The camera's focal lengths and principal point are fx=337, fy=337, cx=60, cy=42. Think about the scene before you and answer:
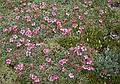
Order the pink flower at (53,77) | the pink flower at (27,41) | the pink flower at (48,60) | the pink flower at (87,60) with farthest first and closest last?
the pink flower at (27,41), the pink flower at (48,60), the pink flower at (87,60), the pink flower at (53,77)

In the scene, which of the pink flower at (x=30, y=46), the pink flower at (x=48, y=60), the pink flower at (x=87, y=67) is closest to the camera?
the pink flower at (x=87, y=67)

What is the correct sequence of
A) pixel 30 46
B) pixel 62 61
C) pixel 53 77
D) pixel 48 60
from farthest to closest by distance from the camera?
1. pixel 30 46
2. pixel 48 60
3. pixel 62 61
4. pixel 53 77

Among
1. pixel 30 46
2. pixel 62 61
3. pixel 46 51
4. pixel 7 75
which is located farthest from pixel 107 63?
pixel 7 75

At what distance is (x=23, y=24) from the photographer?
12.2 meters

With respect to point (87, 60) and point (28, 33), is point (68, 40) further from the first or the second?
point (28, 33)

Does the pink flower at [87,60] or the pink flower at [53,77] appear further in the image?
the pink flower at [87,60]

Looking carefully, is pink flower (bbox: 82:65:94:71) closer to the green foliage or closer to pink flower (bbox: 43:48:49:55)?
the green foliage

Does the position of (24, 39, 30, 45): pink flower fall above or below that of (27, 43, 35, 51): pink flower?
above

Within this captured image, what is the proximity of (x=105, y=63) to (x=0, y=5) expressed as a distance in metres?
5.50

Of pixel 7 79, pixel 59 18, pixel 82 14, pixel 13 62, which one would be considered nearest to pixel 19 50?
pixel 13 62

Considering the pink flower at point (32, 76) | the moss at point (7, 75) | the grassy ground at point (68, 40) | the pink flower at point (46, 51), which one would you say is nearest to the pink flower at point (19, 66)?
the grassy ground at point (68, 40)

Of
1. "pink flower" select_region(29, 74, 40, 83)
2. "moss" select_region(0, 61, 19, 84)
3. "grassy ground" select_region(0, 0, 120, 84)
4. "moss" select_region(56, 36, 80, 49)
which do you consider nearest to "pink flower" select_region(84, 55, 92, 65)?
"grassy ground" select_region(0, 0, 120, 84)

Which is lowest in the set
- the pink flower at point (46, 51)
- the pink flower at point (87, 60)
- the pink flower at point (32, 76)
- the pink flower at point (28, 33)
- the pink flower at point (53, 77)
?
the pink flower at point (53, 77)

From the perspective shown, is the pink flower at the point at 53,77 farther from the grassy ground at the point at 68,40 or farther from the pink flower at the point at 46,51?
the pink flower at the point at 46,51
